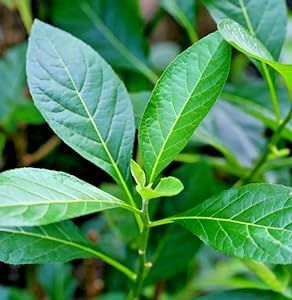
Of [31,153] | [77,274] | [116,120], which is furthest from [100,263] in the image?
[116,120]

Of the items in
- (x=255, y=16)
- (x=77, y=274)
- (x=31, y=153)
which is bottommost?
(x=77, y=274)

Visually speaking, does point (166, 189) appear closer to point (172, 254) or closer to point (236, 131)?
point (172, 254)

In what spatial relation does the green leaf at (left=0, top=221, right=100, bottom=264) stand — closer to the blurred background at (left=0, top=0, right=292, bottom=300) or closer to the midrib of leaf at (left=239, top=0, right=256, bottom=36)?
the blurred background at (left=0, top=0, right=292, bottom=300)

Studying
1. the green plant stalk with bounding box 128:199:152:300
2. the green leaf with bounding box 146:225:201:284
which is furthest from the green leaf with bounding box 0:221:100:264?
the green leaf with bounding box 146:225:201:284

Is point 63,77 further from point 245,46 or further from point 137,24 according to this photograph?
point 137,24

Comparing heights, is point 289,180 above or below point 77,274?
above

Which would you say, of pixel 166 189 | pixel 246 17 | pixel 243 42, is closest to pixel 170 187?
pixel 166 189
